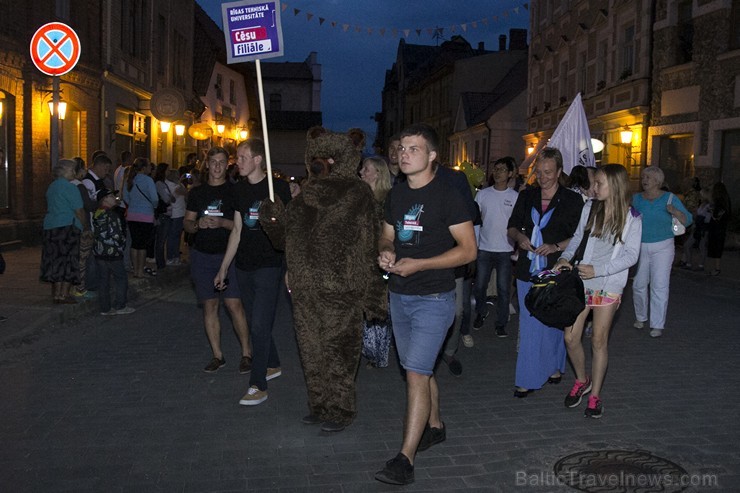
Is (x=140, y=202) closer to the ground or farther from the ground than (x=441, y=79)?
closer to the ground

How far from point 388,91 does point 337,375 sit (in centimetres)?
7902

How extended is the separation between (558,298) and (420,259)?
155 cm

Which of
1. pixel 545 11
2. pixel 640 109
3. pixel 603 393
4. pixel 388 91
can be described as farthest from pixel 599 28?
pixel 388 91

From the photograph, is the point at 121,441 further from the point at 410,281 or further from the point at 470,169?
the point at 470,169

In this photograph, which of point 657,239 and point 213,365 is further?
point 657,239

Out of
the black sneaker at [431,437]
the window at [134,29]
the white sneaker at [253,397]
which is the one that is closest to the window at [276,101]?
the window at [134,29]

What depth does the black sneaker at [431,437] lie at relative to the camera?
4902 millimetres

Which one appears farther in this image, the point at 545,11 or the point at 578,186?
the point at 545,11

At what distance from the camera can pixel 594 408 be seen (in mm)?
5637

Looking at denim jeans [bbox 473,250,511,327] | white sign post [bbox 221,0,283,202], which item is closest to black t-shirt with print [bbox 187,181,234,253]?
white sign post [bbox 221,0,283,202]

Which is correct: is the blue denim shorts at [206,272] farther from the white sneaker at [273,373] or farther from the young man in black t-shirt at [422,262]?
the young man in black t-shirt at [422,262]

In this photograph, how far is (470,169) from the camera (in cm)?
1003

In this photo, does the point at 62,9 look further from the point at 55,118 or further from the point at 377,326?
the point at 377,326

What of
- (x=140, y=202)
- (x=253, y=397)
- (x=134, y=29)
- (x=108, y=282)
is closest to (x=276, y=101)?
A: (x=134, y=29)
